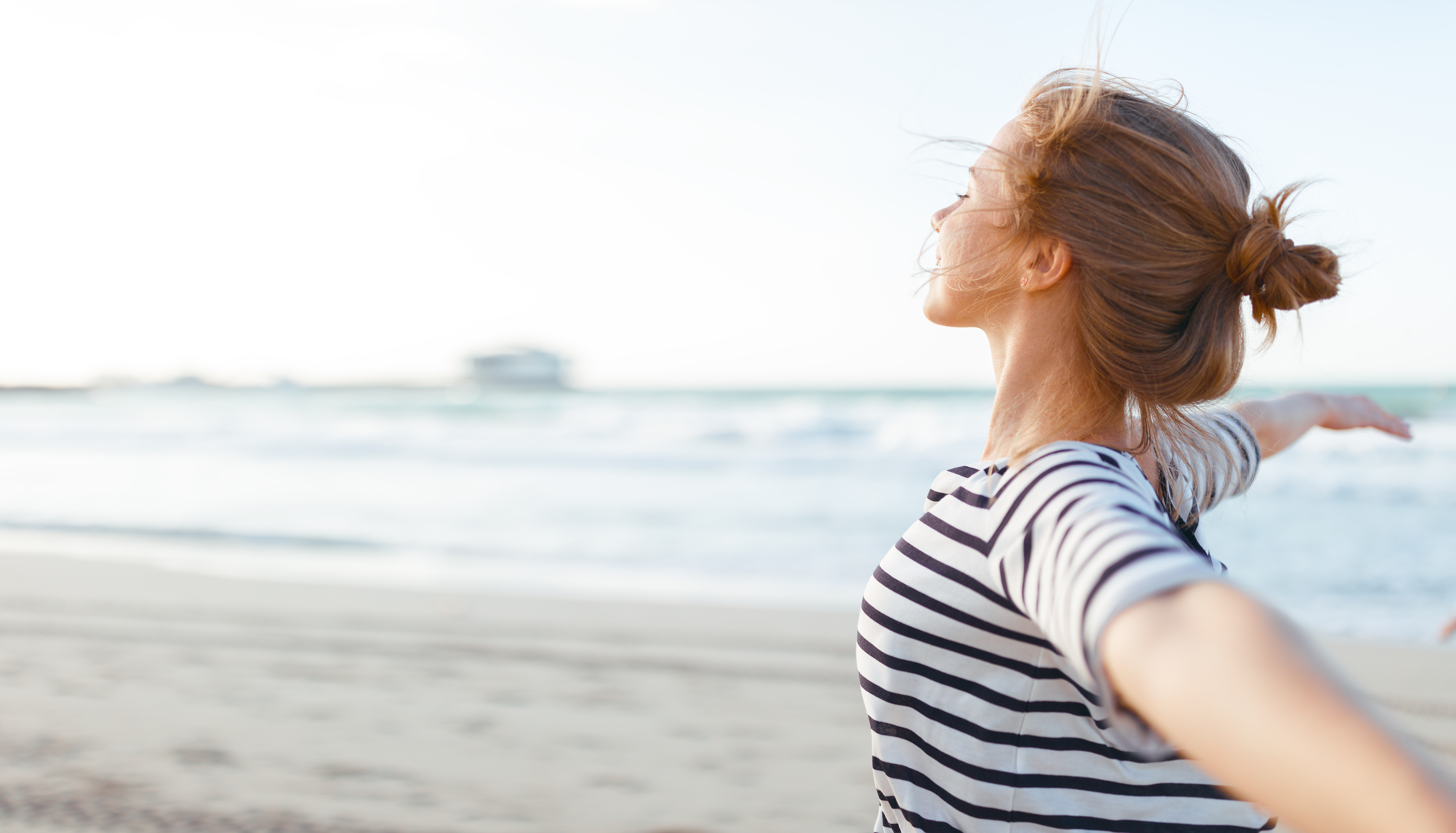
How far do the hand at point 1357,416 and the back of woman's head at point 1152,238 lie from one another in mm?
1001

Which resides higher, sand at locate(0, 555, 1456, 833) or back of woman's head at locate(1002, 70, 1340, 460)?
back of woman's head at locate(1002, 70, 1340, 460)

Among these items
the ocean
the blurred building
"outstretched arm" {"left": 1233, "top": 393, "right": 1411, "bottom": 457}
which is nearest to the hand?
"outstretched arm" {"left": 1233, "top": 393, "right": 1411, "bottom": 457}

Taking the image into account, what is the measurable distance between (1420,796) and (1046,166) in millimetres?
738

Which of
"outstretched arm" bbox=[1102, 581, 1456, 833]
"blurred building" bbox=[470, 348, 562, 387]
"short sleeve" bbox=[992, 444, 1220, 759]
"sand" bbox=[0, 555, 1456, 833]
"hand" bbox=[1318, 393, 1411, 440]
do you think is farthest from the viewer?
"blurred building" bbox=[470, 348, 562, 387]

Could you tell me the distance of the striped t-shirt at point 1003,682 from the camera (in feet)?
2.85

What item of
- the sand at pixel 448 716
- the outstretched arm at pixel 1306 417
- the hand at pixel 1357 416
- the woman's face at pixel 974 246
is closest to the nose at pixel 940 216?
the woman's face at pixel 974 246

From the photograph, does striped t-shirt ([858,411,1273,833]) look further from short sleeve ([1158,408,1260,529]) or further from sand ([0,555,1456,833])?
sand ([0,555,1456,833])

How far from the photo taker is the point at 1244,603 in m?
0.61

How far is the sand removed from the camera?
326 centimetres

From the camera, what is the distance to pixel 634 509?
10906 millimetres

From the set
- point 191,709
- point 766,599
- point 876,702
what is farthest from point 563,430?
point 876,702

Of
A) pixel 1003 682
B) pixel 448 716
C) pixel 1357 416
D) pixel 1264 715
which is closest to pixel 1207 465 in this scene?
pixel 1003 682

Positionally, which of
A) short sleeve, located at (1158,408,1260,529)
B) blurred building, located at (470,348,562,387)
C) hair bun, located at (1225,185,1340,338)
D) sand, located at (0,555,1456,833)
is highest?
blurred building, located at (470,348,562,387)

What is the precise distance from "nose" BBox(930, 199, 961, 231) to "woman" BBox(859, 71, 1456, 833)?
0.06 meters
